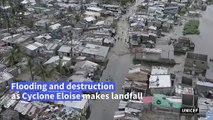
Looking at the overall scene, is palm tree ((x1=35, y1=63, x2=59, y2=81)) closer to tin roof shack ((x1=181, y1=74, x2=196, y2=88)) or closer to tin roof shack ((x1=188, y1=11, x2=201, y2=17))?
tin roof shack ((x1=181, y1=74, x2=196, y2=88))

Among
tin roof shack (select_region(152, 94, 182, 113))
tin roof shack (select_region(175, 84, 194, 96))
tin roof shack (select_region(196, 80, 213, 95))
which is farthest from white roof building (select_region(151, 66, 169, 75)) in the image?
tin roof shack (select_region(152, 94, 182, 113))

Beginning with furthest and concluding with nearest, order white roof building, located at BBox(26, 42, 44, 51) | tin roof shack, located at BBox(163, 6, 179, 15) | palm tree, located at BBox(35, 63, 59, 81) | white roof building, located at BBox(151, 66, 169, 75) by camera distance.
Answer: tin roof shack, located at BBox(163, 6, 179, 15) < white roof building, located at BBox(26, 42, 44, 51) < white roof building, located at BBox(151, 66, 169, 75) < palm tree, located at BBox(35, 63, 59, 81)

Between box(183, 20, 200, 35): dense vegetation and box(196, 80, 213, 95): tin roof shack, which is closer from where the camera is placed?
box(196, 80, 213, 95): tin roof shack

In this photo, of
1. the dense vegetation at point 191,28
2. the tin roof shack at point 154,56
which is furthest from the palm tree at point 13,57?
the dense vegetation at point 191,28

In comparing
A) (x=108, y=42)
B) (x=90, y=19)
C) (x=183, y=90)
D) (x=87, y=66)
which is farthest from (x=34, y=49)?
(x=183, y=90)

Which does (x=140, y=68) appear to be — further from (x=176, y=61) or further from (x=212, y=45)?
(x=212, y=45)

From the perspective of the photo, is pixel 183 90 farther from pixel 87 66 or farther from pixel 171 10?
pixel 171 10

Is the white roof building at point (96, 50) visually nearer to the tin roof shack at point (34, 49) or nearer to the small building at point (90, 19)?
the tin roof shack at point (34, 49)
